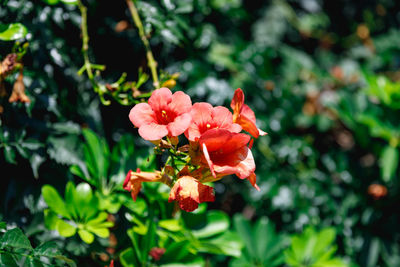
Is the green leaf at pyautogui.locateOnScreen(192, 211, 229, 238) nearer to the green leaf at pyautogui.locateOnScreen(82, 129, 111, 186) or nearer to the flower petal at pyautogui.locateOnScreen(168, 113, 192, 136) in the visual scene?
the green leaf at pyautogui.locateOnScreen(82, 129, 111, 186)

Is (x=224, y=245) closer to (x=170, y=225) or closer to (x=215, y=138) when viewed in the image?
A: (x=170, y=225)

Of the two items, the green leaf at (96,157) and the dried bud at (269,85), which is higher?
the green leaf at (96,157)

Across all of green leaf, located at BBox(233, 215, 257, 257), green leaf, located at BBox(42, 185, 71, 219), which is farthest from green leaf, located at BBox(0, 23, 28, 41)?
green leaf, located at BBox(233, 215, 257, 257)

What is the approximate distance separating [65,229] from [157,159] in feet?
1.18

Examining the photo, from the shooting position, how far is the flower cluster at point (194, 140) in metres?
0.74

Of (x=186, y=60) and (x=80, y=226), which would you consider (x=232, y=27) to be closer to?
(x=186, y=60)

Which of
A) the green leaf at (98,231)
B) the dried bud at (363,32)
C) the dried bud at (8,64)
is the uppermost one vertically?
the dried bud at (8,64)

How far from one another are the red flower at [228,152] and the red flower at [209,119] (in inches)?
1.8

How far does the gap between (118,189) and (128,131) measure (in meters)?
0.36

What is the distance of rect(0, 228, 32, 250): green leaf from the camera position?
0.79 m

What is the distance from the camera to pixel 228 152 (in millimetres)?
783

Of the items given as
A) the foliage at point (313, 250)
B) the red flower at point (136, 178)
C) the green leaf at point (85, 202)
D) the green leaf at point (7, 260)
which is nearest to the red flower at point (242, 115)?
the red flower at point (136, 178)

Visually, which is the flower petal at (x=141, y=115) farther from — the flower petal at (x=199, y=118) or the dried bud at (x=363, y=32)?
the dried bud at (x=363, y=32)

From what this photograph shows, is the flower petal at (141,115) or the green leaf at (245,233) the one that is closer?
the flower petal at (141,115)
